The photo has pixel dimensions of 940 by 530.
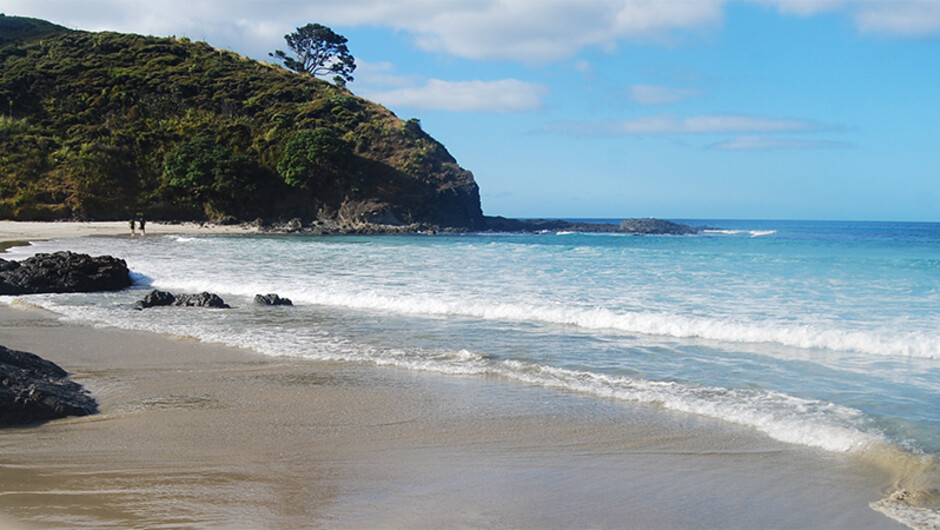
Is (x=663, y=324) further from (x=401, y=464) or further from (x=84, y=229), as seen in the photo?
(x=84, y=229)

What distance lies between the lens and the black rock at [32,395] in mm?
5145

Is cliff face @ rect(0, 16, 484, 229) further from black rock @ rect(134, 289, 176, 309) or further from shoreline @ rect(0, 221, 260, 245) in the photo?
black rock @ rect(134, 289, 176, 309)

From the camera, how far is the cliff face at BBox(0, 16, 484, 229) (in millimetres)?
48281

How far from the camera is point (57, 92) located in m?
55.9

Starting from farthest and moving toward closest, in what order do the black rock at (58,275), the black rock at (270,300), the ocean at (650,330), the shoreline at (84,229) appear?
the shoreline at (84,229)
the black rock at (58,275)
the black rock at (270,300)
the ocean at (650,330)

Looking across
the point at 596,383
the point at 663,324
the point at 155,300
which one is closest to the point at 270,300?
the point at 155,300

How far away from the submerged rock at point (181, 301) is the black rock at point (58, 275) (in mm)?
3024

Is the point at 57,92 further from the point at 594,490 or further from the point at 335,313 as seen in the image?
the point at 594,490

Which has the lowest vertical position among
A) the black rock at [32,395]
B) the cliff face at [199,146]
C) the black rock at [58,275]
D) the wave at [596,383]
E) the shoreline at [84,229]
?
the wave at [596,383]

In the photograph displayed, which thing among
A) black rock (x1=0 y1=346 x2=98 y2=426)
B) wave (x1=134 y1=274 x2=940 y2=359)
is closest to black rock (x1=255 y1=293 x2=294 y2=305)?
wave (x1=134 y1=274 x2=940 y2=359)

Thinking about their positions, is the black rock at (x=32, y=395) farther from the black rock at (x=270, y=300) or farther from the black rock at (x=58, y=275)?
the black rock at (x=58, y=275)

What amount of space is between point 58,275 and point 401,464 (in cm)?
1291

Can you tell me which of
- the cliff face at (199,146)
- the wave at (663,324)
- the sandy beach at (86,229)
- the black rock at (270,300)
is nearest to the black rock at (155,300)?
the black rock at (270,300)

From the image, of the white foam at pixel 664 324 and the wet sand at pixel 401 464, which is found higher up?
the white foam at pixel 664 324
